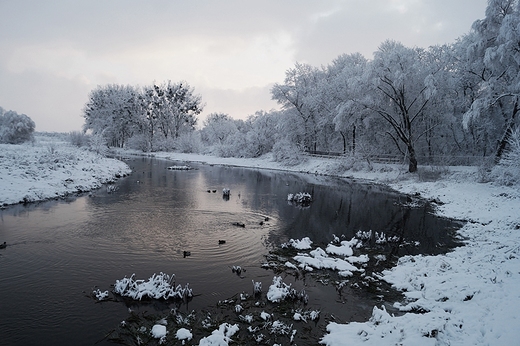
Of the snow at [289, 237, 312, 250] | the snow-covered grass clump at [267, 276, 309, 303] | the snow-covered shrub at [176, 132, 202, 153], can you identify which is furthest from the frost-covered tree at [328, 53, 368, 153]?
the snow-covered shrub at [176, 132, 202, 153]

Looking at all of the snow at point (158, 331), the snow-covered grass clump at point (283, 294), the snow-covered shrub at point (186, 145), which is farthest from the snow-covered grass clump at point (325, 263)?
the snow-covered shrub at point (186, 145)

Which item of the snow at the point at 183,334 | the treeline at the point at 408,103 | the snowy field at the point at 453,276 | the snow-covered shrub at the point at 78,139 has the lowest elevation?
the snow at the point at 183,334

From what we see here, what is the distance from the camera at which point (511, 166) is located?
21.0m

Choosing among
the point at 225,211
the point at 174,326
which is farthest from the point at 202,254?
the point at 225,211

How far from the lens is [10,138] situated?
47.5 m

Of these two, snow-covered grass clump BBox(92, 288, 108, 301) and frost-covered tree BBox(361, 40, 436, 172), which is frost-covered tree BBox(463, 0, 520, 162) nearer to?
frost-covered tree BBox(361, 40, 436, 172)

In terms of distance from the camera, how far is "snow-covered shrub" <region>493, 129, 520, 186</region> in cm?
1973

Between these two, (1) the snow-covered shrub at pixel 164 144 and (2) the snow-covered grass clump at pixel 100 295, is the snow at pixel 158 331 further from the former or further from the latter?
(1) the snow-covered shrub at pixel 164 144

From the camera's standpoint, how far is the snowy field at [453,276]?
6359 millimetres

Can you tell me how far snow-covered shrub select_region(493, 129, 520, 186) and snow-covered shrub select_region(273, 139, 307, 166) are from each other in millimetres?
30051

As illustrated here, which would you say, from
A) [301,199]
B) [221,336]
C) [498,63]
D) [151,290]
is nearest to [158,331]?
[221,336]

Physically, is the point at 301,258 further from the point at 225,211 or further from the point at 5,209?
the point at 5,209

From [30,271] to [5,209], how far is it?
396 inches

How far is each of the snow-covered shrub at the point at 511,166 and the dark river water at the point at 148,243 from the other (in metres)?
5.97
